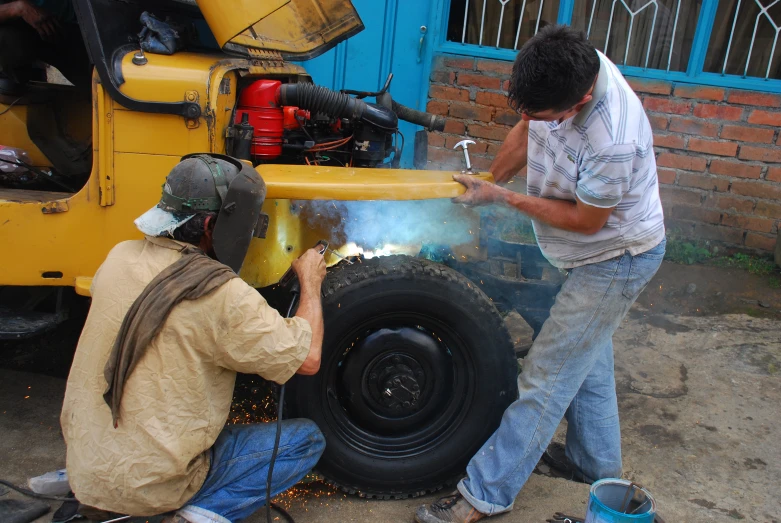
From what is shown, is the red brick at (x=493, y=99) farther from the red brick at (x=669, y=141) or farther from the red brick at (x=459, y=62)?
the red brick at (x=669, y=141)

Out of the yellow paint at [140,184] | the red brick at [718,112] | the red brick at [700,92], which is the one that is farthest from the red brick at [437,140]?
the yellow paint at [140,184]

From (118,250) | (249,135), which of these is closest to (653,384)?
(249,135)

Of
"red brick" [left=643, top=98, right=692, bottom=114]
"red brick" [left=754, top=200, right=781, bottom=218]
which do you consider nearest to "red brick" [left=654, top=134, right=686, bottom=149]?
"red brick" [left=643, top=98, right=692, bottom=114]

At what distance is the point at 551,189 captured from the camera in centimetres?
271

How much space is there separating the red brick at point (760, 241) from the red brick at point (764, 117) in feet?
2.91

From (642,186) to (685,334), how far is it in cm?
249

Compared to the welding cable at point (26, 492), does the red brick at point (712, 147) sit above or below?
above

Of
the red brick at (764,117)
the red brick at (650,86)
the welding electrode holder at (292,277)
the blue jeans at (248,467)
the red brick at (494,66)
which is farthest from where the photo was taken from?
the red brick at (494,66)

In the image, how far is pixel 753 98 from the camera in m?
5.18

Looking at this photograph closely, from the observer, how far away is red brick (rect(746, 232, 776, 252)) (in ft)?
17.5

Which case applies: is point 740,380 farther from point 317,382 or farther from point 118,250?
point 118,250

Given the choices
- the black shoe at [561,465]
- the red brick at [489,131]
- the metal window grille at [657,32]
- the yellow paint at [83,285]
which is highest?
the metal window grille at [657,32]

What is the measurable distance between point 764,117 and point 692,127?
1.71ft

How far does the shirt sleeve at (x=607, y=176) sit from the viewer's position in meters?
2.40
